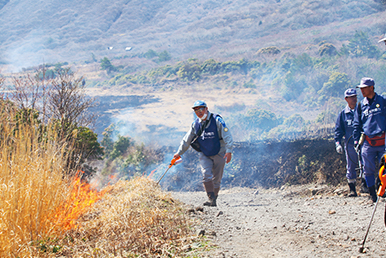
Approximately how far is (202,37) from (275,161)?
63751 millimetres

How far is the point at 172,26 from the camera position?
9206 cm

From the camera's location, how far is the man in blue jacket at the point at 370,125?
470 cm

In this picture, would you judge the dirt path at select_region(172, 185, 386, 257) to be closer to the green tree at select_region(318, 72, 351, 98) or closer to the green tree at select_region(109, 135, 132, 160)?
the green tree at select_region(109, 135, 132, 160)

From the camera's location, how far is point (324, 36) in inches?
1876

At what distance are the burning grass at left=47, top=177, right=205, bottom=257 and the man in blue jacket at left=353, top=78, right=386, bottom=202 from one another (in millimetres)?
2717

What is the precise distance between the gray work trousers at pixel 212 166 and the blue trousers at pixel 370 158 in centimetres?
223

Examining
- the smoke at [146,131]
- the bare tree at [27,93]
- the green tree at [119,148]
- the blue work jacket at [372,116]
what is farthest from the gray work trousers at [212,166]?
the smoke at [146,131]

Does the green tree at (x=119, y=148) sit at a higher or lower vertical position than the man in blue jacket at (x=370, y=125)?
lower

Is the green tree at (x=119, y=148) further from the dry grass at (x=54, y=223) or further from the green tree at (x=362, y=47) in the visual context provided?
the green tree at (x=362, y=47)

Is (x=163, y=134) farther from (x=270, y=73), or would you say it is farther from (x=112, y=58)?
(x=112, y=58)

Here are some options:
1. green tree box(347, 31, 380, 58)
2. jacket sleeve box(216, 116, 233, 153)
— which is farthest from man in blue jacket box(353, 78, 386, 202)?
green tree box(347, 31, 380, 58)

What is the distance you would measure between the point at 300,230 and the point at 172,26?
3655 inches

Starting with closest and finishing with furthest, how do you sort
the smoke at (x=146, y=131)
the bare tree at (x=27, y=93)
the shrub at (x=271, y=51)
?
the bare tree at (x=27, y=93), the smoke at (x=146, y=131), the shrub at (x=271, y=51)

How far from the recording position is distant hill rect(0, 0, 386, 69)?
55594mm
